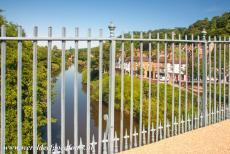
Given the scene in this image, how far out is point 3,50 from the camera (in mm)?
4227

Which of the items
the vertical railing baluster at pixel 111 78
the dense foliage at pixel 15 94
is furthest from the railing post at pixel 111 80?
the dense foliage at pixel 15 94

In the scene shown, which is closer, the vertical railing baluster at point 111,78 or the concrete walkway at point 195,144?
the vertical railing baluster at point 111,78

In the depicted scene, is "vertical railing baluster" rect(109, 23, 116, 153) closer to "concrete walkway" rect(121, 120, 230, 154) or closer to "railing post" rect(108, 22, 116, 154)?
"railing post" rect(108, 22, 116, 154)

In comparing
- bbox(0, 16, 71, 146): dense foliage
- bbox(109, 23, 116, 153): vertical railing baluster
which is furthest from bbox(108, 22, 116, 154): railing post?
bbox(0, 16, 71, 146): dense foliage

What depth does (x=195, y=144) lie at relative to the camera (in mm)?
6324

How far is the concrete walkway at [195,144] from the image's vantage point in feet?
19.5

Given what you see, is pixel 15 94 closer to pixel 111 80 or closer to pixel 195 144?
pixel 111 80

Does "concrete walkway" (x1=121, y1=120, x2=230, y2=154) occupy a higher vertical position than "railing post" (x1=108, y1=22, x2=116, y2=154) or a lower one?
lower

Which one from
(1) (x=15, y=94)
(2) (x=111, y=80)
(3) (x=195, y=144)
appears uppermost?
(2) (x=111, y=80)

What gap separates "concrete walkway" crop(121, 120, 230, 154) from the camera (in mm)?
5941

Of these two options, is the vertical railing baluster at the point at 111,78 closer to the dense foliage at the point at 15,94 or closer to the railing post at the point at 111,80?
the railing post at the point at 111,80

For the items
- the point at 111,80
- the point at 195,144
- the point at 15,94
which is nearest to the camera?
the point at 111,80

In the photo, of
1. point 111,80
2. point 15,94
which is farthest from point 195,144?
point 15,94

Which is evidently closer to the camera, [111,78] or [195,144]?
[111,78]
